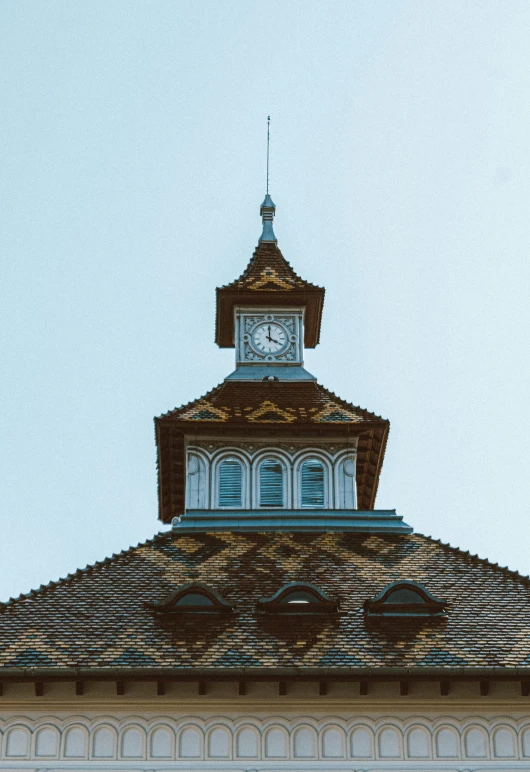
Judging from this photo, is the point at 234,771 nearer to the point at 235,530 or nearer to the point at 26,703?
the point at 26,703

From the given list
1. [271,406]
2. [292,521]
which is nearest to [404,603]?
[292,521]

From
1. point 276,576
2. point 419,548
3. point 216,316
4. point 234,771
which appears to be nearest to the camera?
point 234,771

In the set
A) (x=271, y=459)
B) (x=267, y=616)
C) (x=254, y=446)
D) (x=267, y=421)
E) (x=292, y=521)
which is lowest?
(x=267, y=616)

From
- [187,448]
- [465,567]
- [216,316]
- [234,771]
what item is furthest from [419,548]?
[216,316]

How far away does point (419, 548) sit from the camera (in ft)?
95.5

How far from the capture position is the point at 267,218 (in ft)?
132

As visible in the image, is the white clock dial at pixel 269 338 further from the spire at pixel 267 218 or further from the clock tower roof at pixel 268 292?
the spire at pixel 267 218

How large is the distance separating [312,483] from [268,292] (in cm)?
610

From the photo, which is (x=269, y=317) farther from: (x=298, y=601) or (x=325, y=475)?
(x=298, y=601)

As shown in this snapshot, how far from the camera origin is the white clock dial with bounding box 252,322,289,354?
3597 centimetres

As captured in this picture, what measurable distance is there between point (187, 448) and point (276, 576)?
624 centimetres

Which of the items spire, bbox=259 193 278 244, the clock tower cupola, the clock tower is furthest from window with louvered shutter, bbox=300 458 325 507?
spire, bbox=259 193 278 244

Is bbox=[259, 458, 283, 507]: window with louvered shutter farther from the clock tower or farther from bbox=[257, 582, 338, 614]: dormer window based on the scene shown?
bbox=[257, 582, 338, 614]: dormer window

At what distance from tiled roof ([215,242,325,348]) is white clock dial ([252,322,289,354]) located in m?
0.55
